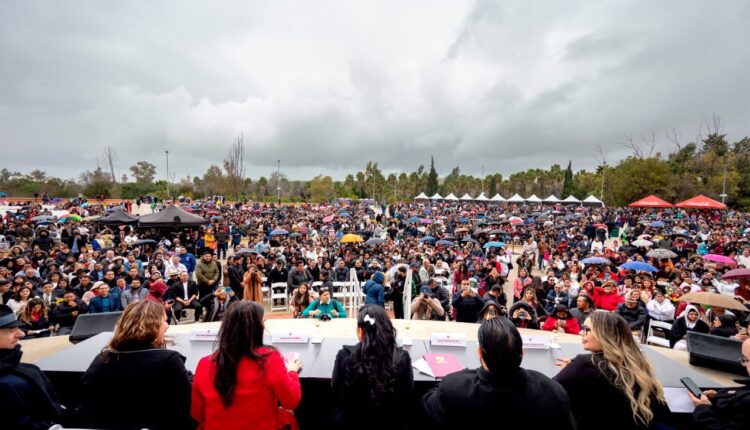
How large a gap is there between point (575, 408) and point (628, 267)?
9016mm

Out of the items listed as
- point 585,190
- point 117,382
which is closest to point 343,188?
point 585,190

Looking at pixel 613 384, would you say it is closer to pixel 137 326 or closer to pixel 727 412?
pixel 727 412

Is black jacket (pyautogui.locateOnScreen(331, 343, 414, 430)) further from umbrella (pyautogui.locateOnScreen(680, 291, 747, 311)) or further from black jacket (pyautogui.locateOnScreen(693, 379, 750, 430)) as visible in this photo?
umbrella (pyautogui.locateOnScreen(680, 291, 747, 311))

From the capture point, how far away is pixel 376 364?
6.40 ft

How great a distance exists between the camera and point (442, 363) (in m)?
2.93

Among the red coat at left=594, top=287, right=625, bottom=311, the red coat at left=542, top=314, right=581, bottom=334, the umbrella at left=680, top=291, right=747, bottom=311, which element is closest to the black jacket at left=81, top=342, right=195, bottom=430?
the red coat at left=542, top=314, right=581, bottom=334

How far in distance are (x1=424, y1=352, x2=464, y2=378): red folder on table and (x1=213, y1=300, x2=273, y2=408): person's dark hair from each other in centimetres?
157

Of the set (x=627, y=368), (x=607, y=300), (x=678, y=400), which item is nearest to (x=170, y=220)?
(x=607, y=300)

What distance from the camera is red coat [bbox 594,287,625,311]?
6.30m

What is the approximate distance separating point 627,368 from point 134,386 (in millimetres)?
2848

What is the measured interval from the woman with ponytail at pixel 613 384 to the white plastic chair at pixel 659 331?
14.6ft

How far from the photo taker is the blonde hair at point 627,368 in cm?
189

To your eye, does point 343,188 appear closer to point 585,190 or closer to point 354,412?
point 585,190

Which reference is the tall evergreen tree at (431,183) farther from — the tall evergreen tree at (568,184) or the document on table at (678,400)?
the document on table at (678,400)
